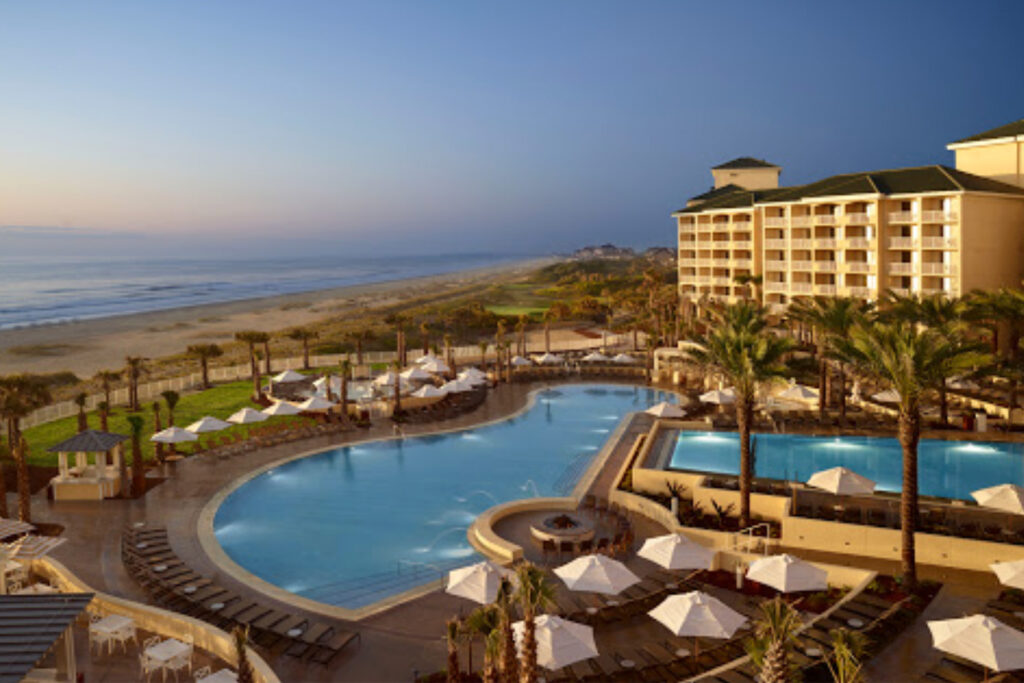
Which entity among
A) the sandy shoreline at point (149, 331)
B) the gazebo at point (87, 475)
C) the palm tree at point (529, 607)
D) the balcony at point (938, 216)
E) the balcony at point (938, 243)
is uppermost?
the balcony at point (938, 216)

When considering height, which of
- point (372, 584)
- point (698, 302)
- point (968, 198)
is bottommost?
point (372, 584)

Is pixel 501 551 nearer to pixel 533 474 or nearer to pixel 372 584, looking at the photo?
pixel 372 584

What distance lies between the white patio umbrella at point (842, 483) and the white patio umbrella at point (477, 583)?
843 centimetres

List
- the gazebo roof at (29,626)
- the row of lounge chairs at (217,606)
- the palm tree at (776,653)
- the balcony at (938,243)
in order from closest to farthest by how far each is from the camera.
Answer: the gazebo roof at (29,626)
the palm tree at (776,653)
the row of lounge chairs at (217,606)
the balcony at (938,243)

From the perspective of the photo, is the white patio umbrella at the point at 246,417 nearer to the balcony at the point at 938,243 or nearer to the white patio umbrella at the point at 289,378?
the white patio umbrella at the point at 289,378

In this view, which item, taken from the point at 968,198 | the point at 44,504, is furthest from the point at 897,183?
the point at 44,504

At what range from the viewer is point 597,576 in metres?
14.1

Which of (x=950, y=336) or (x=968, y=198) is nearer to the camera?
(x=950, y=336)

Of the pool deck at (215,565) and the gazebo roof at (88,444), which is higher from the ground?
the gazebo roof at (88,444)

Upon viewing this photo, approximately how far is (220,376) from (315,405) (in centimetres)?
1544

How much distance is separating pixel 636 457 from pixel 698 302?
32.4 meters

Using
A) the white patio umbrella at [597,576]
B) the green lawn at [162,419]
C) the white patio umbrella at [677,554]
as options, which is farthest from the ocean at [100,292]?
the white patio umbrella at [677,554]

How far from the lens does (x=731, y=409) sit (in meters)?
31.8

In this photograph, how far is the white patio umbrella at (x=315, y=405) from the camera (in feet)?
103
